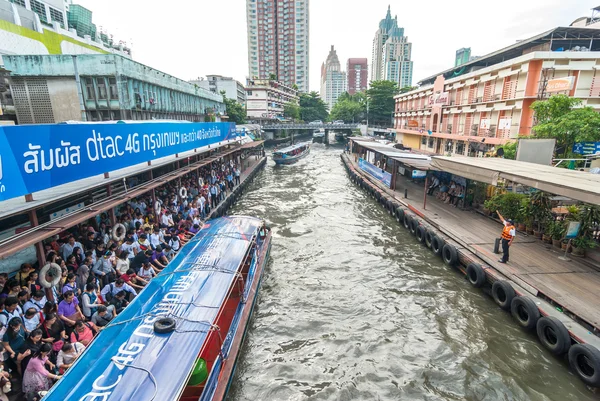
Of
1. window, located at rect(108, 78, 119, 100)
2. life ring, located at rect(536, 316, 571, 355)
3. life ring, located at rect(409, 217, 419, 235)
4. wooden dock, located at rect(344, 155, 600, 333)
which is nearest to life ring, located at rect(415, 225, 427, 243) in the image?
life ring, located at rect(409, 217, 419, 235)

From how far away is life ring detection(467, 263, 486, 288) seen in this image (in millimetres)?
10305

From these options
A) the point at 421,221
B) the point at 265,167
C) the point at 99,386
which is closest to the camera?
the point at 99,386

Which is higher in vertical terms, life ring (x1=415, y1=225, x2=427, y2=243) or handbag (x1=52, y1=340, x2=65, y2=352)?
handbag (x1=52, y1=340, x2=65, y2=352)

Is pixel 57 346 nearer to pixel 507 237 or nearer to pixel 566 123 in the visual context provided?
pixel 507 237

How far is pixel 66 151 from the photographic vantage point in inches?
273

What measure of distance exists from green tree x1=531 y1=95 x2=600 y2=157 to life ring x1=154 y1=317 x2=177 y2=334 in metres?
19.6

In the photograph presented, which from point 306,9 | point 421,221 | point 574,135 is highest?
point 306,9

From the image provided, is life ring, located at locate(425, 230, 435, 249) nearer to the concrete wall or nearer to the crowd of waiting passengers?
the crowd of waiting passengers

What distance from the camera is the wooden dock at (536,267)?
7938 mm

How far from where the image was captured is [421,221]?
1561 centimetres

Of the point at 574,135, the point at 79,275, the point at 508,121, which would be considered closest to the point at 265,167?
the point at 508,121

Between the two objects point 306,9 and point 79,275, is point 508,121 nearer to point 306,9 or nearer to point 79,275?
point 79,275

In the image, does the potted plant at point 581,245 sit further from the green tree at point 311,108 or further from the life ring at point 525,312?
the green tree at point 311,108

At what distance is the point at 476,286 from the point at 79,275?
11.3 m
